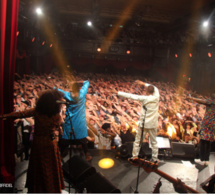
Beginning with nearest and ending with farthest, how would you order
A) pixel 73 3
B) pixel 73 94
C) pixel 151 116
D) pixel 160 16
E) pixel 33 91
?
1. pixel 73 94
2. pixel 151 116
3. pixel 33 91
4. pixel 73 3
5. pixel 160 16

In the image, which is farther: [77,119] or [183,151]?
[183,151]

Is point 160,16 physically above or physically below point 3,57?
above

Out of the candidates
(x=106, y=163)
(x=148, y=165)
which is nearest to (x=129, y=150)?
(x=106, y=163)

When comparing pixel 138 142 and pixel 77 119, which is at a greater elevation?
pixel 77 119

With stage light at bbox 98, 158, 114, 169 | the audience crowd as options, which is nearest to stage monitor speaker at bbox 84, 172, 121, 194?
stage light at bbox 98, 158, 114, 169

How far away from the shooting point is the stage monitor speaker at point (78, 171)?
2.19 metres

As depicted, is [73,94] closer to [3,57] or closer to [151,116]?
[3,57]

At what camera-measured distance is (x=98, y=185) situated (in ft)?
6.46

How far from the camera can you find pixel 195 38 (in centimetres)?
746

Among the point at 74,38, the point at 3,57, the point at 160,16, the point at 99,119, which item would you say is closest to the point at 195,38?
the point at 160,16

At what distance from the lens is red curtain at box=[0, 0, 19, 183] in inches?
83.7

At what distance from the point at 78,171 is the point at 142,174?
1072mm

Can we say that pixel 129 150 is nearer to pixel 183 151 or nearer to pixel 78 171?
pixel 183 151

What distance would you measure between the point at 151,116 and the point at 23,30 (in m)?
3.61
